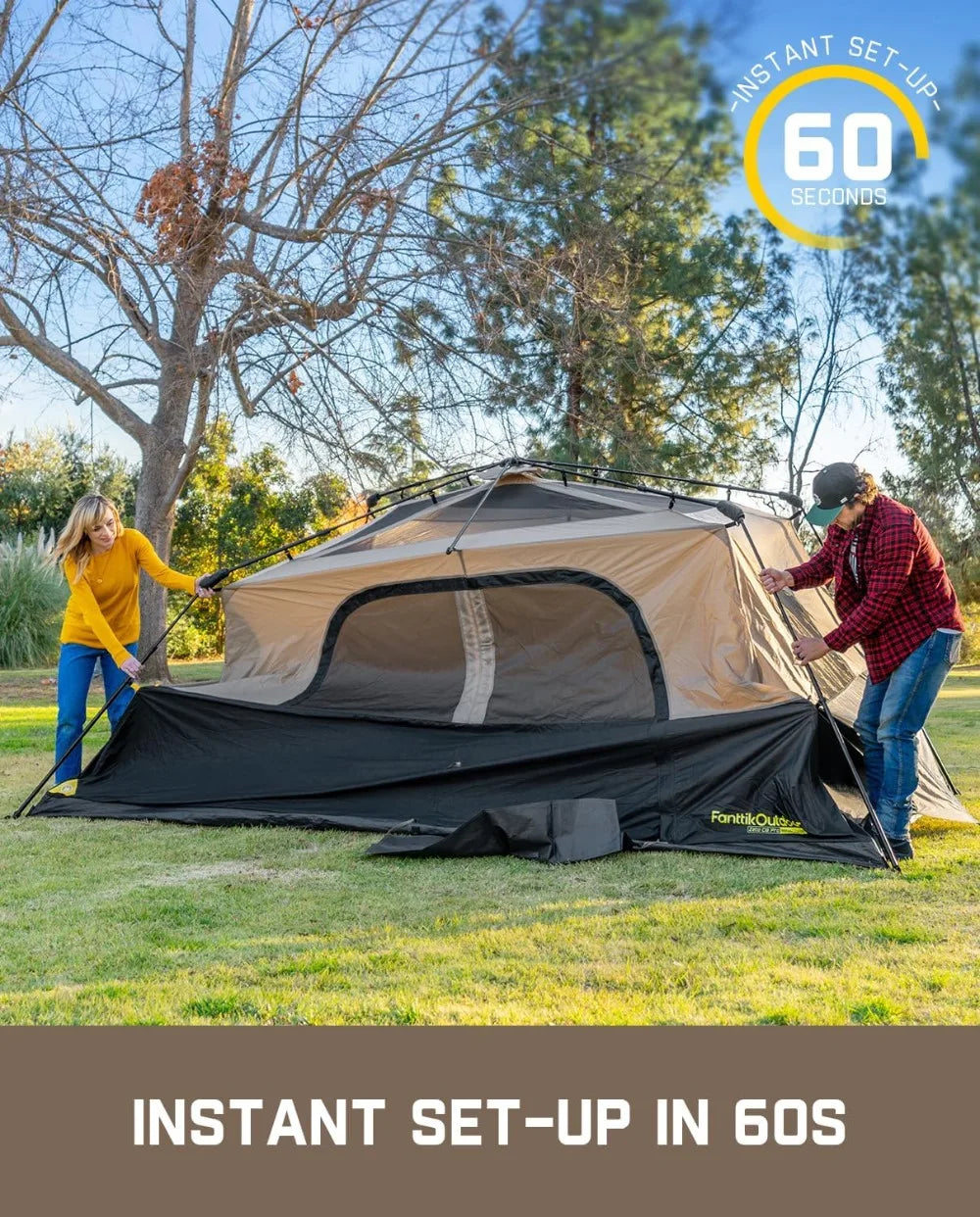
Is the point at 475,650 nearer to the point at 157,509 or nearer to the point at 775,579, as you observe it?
the point at 775,579

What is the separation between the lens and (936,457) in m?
17.2

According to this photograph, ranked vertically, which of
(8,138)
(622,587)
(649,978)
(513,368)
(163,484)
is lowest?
(649,978)

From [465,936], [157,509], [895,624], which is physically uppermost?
[157,509]

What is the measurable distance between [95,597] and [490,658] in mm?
1790

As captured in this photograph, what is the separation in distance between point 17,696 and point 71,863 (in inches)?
262

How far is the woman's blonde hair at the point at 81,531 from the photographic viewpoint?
5227 millimetres

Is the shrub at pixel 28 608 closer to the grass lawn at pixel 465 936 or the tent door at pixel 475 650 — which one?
the tent door at pixel 475 650

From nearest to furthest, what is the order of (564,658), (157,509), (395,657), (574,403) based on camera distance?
1. (564,658)
2. (395,657)
3. (157,509)
4. (574,403)

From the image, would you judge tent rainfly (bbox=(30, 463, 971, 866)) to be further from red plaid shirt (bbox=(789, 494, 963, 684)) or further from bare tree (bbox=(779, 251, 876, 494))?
bare tree (bbox=(779, 251, 876, 494))

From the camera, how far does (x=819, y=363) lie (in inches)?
635

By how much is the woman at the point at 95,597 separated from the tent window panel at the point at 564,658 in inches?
54.2

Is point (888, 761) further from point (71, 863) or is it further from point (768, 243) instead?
point (768, 243)

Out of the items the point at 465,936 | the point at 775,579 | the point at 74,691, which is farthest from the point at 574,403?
the point at 465,936

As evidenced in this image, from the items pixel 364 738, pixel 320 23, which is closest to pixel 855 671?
pixel 364 738
